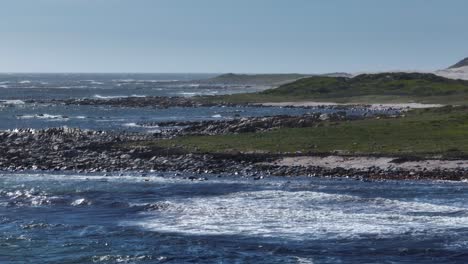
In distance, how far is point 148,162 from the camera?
4931cm

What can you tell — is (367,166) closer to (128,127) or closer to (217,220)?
(217,220)

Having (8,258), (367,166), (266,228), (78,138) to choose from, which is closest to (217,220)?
(266,228)

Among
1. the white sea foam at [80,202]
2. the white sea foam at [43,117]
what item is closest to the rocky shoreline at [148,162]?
the white sea foam at [80,202]

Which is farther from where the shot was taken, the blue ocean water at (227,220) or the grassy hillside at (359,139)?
the grassy hillside at (359,139)

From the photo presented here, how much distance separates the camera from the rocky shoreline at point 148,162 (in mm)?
42406

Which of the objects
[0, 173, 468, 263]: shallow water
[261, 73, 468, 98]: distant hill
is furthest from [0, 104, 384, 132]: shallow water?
[0, 173, 468, 263]: shallow water

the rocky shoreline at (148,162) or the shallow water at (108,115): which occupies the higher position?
the rocky shoreline at (148,162)

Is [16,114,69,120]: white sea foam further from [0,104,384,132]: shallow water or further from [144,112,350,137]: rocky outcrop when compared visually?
[144,112,350,137]: rocky outcrop

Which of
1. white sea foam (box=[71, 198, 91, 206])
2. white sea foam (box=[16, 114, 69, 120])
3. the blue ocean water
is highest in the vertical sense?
the blue ocean water

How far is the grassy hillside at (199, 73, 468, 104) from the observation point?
378 ft

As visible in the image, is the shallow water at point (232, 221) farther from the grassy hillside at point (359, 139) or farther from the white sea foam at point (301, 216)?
the grassy hillside at point (359, 139)

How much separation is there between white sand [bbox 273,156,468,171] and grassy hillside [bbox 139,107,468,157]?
1.89 metres

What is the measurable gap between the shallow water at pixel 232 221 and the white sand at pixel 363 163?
3752 mm

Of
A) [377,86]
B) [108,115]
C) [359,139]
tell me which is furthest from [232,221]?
[377,86]
